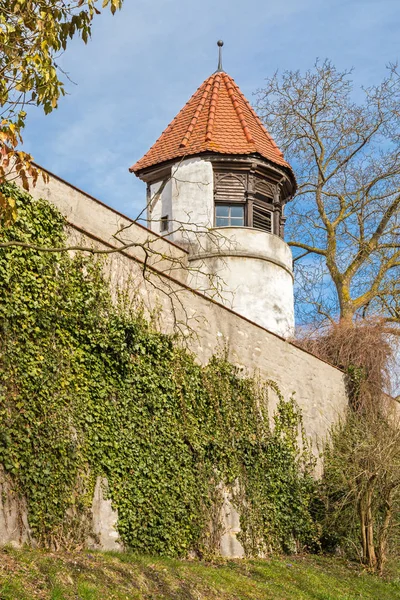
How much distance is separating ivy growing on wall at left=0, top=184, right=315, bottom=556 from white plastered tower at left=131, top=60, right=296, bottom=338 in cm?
459

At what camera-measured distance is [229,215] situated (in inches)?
781

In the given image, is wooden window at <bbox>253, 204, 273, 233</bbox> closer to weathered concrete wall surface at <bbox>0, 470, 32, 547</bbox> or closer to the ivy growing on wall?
the ivy growing on wall

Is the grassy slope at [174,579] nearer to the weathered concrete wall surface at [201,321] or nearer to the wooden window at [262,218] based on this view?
the weathered concrete wall surface at [201,321]

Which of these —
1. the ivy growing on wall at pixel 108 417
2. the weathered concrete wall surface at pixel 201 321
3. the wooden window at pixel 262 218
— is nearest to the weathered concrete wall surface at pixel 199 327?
the weathered concrete wall surface at pixel 201 321

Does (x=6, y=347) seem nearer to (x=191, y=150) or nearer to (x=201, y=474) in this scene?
(x=201, y=474)

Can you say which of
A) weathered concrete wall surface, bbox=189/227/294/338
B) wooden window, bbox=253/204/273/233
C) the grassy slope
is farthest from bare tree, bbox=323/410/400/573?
wooden window, bbox=253/204/273/233

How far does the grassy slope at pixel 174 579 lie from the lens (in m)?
8.16

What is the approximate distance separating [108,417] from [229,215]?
9.74m

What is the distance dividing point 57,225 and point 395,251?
17577 mm

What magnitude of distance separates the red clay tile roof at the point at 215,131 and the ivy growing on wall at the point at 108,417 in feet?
24.2

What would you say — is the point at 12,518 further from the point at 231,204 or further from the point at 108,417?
the point at 231,204

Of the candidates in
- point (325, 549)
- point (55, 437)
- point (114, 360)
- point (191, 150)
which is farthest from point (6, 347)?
point (191, 150)

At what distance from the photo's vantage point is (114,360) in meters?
11.4

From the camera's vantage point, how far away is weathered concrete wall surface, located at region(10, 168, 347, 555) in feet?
39.7
